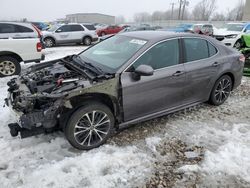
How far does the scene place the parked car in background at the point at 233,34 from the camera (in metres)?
12.9

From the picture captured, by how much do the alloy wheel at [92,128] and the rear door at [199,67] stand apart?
165cm

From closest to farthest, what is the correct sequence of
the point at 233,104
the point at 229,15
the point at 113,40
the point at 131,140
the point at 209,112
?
the point at 131,140, the point at 113,40, the point at 209,112, the point at 233,104, the point at 229,15

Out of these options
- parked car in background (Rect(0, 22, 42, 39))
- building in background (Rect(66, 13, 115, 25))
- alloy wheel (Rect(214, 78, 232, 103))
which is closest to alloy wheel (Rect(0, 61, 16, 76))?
parked car in background (Rect(0, 22, 42, 39))

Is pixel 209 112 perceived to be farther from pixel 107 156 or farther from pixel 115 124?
pixel 107 156

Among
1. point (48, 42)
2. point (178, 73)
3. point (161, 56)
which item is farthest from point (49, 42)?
point (178, 73)

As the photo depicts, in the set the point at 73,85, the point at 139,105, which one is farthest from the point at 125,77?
the point at 73,85

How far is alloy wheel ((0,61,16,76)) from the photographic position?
24.4ft

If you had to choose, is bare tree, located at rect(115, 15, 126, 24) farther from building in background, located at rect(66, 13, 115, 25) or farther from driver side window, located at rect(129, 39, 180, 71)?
driver side window, located at rect(129, 39, 180, 71)

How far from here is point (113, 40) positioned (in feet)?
15.2

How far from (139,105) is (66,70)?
137 cm

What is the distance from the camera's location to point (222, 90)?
5.15 m

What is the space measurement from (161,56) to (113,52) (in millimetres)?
857

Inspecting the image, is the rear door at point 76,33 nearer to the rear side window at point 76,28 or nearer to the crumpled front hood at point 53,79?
the rear side window at point 76,28

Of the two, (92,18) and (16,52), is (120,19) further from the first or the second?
(16,52)
